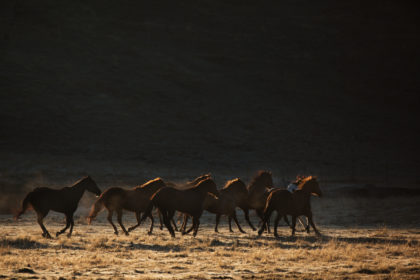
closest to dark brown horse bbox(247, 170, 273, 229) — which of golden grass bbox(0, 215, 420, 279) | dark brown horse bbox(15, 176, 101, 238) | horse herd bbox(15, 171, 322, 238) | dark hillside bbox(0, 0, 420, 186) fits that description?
horse herd bbox(15, 171, 322, 238)

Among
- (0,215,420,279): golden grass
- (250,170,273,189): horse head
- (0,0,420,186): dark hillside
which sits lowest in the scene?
(0,215,420,279): golden grass

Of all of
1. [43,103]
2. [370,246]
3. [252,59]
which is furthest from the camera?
[252,59]

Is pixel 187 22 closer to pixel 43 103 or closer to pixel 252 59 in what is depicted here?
pixel 252 59

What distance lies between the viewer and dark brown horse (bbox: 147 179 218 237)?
47.3 ft

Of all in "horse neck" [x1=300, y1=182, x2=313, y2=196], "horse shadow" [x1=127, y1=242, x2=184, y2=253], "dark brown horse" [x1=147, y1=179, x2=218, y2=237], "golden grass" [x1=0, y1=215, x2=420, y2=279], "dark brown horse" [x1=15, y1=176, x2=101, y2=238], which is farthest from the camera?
Answer: "horse neck" [x1=300, y1=182, x2=313, y2=196]

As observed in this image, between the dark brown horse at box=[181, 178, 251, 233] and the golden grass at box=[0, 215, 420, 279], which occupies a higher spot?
the dark brown horse at box=[181, 178, 251, 233]

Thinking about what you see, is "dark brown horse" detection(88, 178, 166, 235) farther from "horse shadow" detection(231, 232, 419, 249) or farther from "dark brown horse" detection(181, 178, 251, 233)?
"horse shadow" detection(231, 232, 419, 249)

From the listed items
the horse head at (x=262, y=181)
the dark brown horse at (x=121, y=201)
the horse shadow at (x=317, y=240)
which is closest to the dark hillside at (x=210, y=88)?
the dark brown horse at (x=121, y=201)

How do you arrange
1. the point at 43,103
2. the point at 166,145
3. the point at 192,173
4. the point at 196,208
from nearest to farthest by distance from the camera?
the point at 196,208, the point at 192,173, the point at 166,145, the point at 43,103

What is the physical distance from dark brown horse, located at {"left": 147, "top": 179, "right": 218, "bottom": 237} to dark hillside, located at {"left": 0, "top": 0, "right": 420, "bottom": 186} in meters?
26.5

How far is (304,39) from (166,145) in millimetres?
48286

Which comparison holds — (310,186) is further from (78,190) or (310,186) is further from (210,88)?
(210,88)

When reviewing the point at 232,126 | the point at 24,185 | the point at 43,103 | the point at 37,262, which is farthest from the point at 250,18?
the point at 37,262

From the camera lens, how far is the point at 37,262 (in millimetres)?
10141
